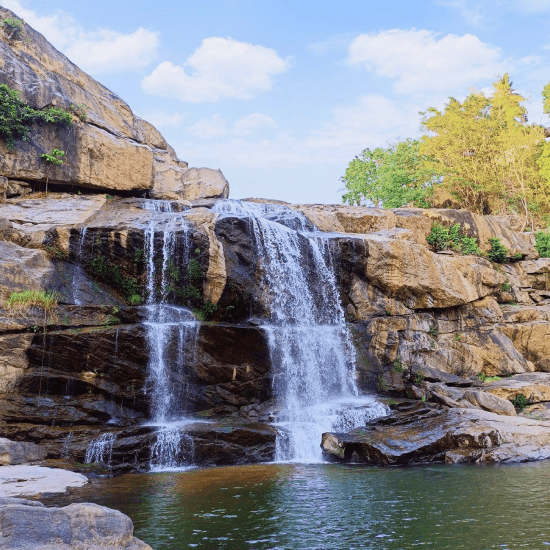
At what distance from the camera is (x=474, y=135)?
3547 cm

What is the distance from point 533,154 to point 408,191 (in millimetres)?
8333

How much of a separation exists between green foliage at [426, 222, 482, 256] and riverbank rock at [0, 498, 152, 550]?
24.7m

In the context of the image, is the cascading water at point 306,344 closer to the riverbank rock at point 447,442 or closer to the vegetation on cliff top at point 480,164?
the riverbank rock at point 447,442

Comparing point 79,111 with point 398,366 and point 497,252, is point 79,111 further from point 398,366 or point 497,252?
point 497,252

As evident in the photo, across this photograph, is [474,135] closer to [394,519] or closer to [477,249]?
[477,249]

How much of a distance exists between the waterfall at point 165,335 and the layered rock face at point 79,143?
12.1 ft

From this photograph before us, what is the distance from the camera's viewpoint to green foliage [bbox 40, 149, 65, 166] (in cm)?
2314

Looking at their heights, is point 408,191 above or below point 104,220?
above

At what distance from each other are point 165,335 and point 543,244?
871 inches

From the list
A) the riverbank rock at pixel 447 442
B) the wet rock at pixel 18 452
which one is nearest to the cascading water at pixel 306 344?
the riverbank rock at pixel 447 442

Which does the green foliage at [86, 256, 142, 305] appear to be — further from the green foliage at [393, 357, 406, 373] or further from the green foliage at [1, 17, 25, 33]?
the green foliage at [1, 17, 25, 33]

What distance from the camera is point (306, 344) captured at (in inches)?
752

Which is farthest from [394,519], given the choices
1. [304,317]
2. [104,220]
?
[104,220]

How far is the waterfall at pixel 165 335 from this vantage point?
14266mm
